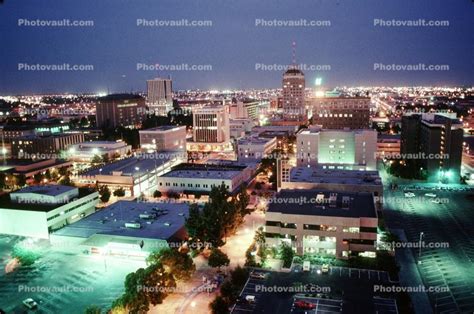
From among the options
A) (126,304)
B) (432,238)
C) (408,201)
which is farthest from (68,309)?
(408,201)

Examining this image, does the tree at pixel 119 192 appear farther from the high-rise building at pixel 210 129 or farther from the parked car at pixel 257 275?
the high-rise building at pixel 210 129

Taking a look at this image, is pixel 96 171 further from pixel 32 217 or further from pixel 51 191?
pixel 32 217

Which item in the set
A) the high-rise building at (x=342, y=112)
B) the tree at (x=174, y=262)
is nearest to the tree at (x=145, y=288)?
the tree at (x=174, y=262)

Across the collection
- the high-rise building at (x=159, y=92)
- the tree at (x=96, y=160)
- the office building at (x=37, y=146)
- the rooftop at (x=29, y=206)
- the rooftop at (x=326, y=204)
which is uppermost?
the high-rise building at (x=159, y=92)

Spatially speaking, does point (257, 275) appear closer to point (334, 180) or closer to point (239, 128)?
point (334, 180)

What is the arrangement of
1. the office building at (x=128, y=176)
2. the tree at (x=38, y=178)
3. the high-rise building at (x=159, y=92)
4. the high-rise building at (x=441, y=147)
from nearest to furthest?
the office building at (x=128, y=176)
the high-rise building at (x=441, y=147)
the tree at (x=38, y=178)
the high-rise building at (x=159, y=92)

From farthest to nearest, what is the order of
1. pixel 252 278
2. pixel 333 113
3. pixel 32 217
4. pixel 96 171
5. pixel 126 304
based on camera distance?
pixel 333 113 → pixel 96 171 → pixel 32 217 → pixel 252 278 → pixel 126 304
